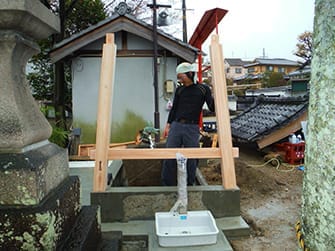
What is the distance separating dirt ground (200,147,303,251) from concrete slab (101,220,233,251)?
0.36m

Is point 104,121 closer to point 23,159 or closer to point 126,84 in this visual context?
point 23,159

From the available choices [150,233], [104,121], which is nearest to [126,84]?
[104,121]

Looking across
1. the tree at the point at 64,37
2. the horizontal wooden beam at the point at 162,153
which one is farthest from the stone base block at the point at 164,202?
the tree at the point at 64,37

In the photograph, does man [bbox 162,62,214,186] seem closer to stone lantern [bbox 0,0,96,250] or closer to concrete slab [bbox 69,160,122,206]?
concrete slab [bbox 69,160,122,206]

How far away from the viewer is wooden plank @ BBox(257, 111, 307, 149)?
6516 millimetres

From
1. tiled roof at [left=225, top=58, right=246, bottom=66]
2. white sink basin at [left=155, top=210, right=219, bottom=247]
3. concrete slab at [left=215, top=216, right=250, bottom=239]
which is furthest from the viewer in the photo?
tiled roof at [left=225, top=58, right=246, bottom=66]

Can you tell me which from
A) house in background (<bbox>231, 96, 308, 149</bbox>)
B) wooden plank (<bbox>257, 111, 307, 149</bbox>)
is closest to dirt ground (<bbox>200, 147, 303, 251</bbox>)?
wooden plank (<bbox>257, 111, 307, 149</bbox>)

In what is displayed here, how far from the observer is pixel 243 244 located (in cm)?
287

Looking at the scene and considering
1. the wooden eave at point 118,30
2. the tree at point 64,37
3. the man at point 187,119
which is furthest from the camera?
the tree at point 64,37

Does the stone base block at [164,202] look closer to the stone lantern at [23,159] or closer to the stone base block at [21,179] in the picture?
the stone lantern at [23,159]

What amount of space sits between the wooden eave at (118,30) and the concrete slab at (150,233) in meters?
4.76

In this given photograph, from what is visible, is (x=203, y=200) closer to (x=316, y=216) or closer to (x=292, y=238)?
(x=292, y=238)

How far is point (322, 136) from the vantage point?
124cm

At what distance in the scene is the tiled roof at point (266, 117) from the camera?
6.50 meters
